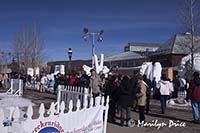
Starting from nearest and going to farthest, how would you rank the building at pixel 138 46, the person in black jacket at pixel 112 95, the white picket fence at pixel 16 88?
the person in black jacket at pixel 112 95 < the white picket fence at pixel 16 88 < the building at pixel 138 46

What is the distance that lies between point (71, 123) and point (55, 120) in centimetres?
53

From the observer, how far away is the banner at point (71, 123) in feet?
19.0

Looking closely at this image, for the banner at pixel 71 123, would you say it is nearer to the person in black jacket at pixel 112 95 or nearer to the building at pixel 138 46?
the person in black jacket at pixel 112 95

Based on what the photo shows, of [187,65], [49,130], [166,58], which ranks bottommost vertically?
[49,130]

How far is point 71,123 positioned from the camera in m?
6.66

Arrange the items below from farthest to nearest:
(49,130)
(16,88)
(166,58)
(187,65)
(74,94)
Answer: (166,58) → (187,65) → (16,88) → (74,94) → (49,130)

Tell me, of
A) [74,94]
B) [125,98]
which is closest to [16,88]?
[74,94]

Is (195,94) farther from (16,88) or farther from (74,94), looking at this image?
Answer: (16,88)

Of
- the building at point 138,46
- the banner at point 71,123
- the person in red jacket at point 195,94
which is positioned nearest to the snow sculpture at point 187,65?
the person in red jacket at point 195,94

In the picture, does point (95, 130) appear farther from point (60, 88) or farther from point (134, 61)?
point (134, 61)

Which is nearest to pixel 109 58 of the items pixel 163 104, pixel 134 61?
pixel 134 61

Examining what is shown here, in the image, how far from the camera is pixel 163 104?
16.7 m

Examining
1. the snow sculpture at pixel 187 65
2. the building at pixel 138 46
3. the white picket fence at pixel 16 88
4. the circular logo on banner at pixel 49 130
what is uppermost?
the building at pixel 138 46

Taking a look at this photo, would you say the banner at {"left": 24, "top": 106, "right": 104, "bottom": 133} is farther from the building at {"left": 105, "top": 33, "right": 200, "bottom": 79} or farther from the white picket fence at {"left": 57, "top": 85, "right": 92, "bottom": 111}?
the building at {"left": 105, "top": 33, "right": 200, "bottom": 79}
